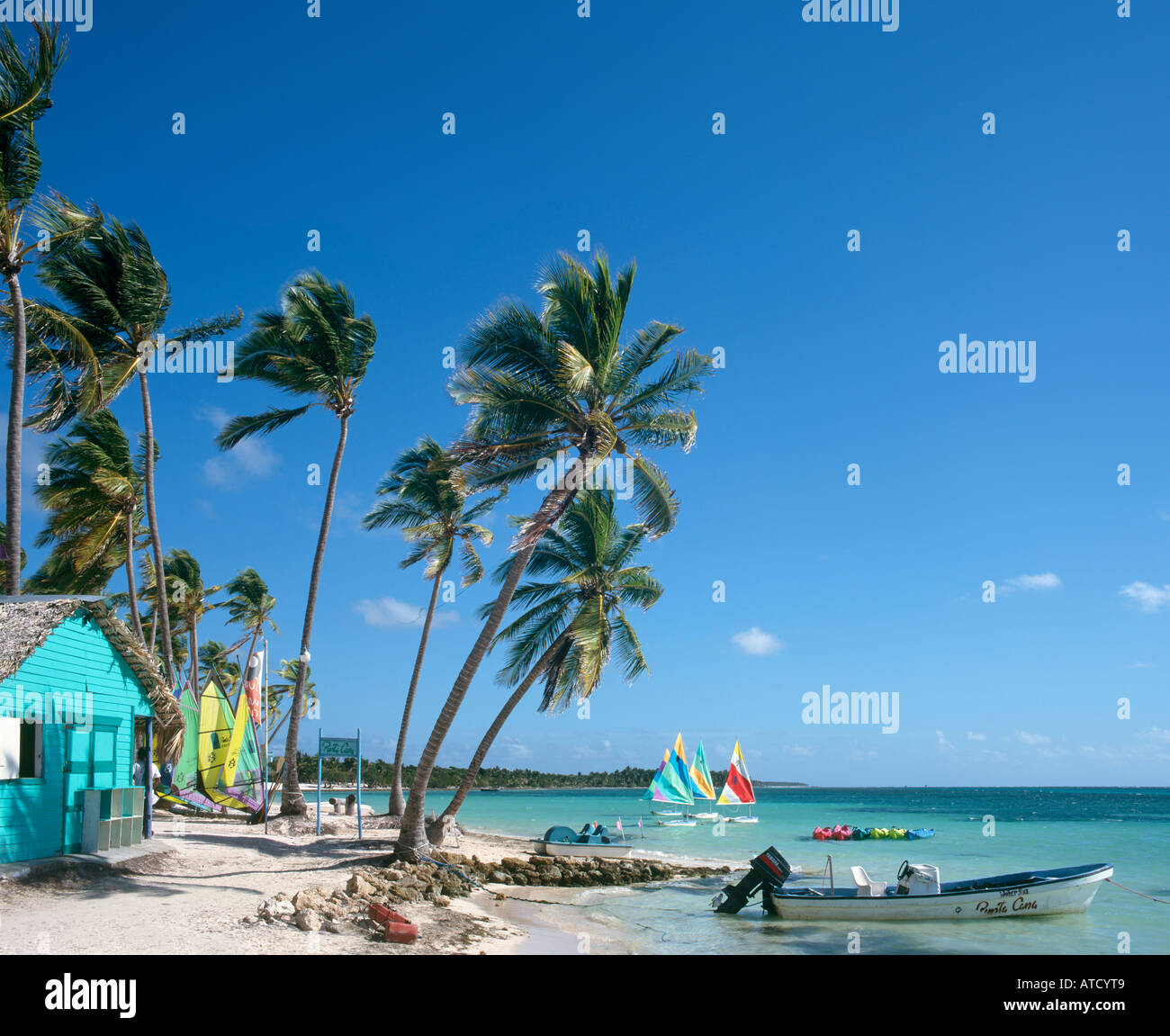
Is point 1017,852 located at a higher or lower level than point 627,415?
lower

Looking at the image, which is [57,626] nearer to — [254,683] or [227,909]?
[227,909]

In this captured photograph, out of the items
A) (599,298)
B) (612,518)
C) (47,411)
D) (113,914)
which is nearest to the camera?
(113,914)

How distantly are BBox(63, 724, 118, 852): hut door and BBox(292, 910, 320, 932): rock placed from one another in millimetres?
5219

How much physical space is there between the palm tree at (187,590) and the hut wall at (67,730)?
2387 centimetres

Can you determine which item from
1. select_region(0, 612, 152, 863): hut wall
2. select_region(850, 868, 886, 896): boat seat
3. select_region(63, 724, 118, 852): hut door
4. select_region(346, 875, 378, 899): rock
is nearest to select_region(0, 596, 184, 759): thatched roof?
select_region(0, 612, 152, 863): hut wall

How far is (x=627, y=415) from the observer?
17.8m

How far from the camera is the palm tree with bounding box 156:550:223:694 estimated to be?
39.0m

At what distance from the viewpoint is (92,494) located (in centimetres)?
2534

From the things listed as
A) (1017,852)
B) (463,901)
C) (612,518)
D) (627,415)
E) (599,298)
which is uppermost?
(599,298)

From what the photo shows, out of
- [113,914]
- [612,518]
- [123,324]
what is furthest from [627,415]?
[123,324]

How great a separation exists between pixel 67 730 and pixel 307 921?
19.4 feet

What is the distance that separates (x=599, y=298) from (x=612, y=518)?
7.57m

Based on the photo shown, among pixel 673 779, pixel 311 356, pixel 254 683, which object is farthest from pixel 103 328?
pixel 673 779
